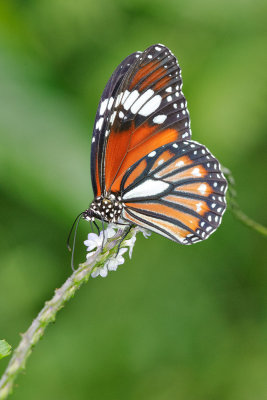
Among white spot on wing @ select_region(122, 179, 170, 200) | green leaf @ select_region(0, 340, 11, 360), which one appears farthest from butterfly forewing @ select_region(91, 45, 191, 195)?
green leaf @ select_region(0, 340, 11, 360)

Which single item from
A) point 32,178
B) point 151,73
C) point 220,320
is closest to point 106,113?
point 151,73

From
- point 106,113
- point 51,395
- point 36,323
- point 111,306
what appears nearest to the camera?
point 36,323

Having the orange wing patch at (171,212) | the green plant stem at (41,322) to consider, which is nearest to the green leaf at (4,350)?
the green plant stem at (41,322)

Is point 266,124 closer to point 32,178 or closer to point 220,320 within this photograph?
point 220,320

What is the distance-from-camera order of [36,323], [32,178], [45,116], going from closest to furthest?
[36,323] < [32,178] < [45,116]

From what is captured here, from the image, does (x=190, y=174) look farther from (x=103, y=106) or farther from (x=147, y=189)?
(x=103, y=106)

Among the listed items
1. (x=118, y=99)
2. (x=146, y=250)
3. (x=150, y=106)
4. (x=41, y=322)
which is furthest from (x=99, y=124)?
(x=146, y=250)

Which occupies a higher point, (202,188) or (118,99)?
(118,99)

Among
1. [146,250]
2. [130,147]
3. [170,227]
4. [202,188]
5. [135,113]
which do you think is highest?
[135,113]
